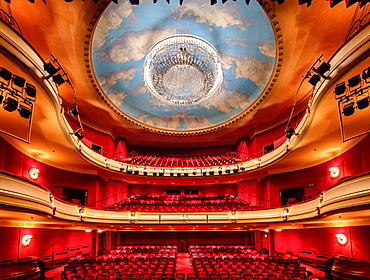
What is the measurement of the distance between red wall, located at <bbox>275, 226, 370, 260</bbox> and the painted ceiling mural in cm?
763

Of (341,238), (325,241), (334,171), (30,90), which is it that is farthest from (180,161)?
(30,90)

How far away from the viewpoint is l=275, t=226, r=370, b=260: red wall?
415 inches

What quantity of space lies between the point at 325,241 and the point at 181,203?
912 centimetres

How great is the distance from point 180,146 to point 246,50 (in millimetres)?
11570

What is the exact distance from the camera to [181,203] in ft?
61.6

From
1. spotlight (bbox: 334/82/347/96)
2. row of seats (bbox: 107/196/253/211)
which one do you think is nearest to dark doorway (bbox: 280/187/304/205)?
row of seats (bbox: 107/196/253/211)

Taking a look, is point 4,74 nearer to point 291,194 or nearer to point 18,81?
point 18,81

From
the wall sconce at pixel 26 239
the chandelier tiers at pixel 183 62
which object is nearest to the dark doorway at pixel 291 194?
the chandelier tiers at pixel 183 62

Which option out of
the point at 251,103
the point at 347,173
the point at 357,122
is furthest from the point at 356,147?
the point at 251,103

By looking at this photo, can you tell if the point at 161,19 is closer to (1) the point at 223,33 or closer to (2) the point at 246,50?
(1) the point at 223,33

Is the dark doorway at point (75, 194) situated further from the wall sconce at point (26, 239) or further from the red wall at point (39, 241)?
the wall sconce at point (26, 239)

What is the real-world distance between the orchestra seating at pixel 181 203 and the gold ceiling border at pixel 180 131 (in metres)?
4.85

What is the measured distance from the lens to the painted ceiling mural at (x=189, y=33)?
11.7 metres

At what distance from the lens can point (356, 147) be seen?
11.1 metres
